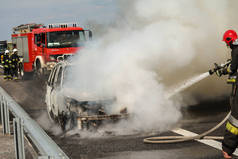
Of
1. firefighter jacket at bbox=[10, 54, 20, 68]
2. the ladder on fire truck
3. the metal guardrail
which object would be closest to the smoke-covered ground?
the metal guardrail

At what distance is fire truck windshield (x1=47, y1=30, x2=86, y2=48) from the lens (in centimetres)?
1955

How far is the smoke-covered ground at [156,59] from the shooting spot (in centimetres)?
893

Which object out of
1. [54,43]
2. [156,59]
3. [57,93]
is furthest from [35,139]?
[54,43]

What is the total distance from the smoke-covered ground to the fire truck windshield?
7744 millimetres

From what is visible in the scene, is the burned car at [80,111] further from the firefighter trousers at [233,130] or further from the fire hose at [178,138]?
the firefighter trousers at [233,130]

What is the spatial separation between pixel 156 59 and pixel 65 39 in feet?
32.5

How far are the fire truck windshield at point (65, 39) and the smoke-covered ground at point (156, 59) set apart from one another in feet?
25.4

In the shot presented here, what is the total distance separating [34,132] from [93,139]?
406 cm

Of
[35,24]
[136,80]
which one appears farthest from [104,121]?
[35,24]

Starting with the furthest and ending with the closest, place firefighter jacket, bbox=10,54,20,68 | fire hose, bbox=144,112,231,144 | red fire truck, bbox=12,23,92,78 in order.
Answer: firefighter jacket, bbox=10,54,20,68
red fire truck, bbox=12,23,92,78
fire hose, bbox=144,112,231,144

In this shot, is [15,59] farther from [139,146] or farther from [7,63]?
[139,146]

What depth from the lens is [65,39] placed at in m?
19.6

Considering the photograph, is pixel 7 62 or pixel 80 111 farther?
pixel 7 62

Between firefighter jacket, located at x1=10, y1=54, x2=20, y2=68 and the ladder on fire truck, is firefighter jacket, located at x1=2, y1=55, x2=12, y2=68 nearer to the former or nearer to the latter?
firefighter jacket, located at x1=10, y1=54, x2=20, y2=68
